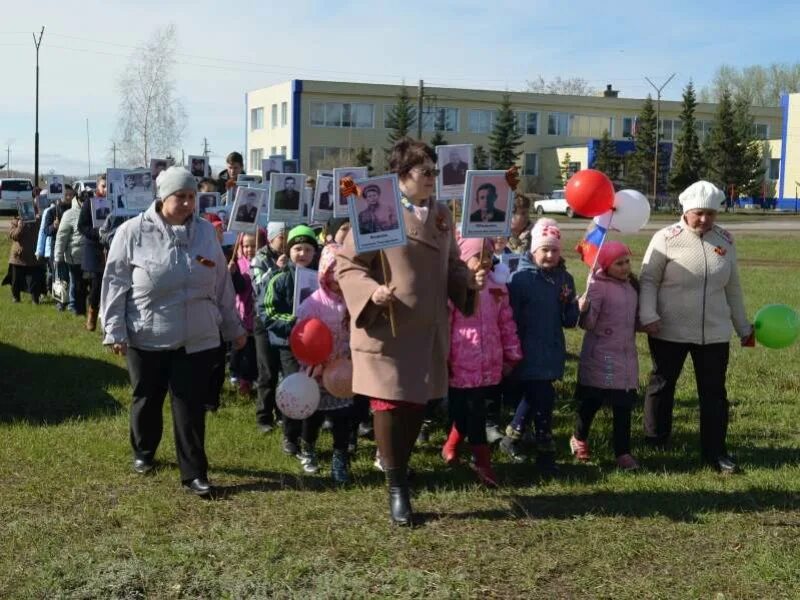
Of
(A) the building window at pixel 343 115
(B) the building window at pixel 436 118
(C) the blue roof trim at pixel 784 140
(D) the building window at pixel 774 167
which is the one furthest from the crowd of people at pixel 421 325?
(D) the building window at pixel 774 167

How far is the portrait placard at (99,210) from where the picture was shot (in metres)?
12.6

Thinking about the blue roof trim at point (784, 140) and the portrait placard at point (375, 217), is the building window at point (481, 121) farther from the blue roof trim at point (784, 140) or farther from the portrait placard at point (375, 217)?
the portrait placard at point (375, 217)

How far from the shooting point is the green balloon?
717 cm

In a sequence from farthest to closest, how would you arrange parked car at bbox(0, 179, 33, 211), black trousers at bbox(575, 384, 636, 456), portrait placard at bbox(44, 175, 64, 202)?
1. parked car at bbox(0, 179, 33, 211)
2. portrait placard at bbox(44, 175, 64, 202)
3. black trousers at bbox(575, 384, 636, 456)

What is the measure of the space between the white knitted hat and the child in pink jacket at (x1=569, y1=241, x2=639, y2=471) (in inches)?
20.2

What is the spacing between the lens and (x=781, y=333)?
716 centimetres

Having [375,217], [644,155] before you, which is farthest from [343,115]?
[375,217]

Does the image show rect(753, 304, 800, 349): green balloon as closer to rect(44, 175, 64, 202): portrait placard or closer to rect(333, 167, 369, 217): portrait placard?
rect(333, 167, 369, 217): portrait placard

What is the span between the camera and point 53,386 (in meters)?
9.75

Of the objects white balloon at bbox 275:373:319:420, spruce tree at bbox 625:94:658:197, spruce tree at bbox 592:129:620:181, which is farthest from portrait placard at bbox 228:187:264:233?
spruce tree at bbox 625:94:658:197

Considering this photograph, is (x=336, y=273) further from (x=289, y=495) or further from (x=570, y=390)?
(x=570, y=390)

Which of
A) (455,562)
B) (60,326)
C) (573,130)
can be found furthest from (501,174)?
(573,130)

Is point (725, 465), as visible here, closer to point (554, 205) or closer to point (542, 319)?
point (542, 319)

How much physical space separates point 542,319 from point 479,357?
543 mm
